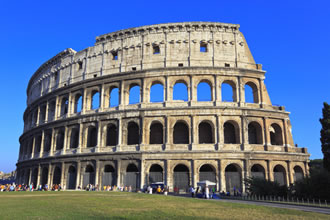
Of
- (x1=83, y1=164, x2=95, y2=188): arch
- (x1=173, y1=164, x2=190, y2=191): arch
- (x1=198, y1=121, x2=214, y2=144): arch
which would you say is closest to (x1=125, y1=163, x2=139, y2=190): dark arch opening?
(x1=173, y1=164, x2=190, y2=191): arch

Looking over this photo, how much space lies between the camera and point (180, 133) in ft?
88.9

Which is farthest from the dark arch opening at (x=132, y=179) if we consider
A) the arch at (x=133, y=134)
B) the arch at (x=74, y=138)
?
the arch at (x=74, y=138)

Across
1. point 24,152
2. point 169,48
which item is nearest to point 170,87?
point 169,48

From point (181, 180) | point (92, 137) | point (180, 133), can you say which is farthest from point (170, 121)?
point (92, 137)

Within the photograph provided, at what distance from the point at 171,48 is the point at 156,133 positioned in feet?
30.1

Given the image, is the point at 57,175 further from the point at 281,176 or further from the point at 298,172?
the point at 298,172

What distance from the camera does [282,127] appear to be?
27266 millimetres

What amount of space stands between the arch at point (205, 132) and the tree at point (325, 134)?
988 centimetres

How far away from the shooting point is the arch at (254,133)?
2668 cm

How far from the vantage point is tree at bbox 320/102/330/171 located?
75.8ft

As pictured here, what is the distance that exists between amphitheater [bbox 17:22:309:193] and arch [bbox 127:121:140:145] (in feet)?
0.34

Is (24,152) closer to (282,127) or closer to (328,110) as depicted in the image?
(282,127)

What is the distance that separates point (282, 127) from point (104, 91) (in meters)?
19.2

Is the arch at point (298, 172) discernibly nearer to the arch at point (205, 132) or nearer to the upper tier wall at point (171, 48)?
the arch at point (205, 132)
